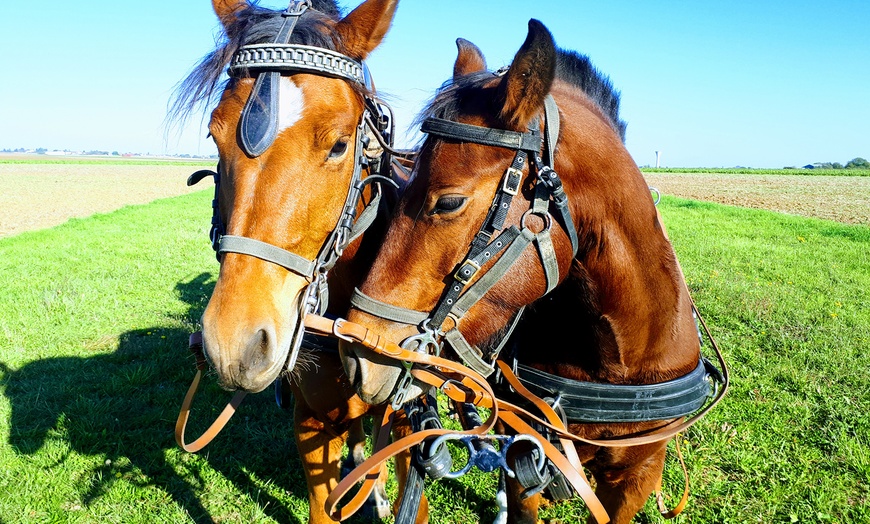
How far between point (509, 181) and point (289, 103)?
0.85 m

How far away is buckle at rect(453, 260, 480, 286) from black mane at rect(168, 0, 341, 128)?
1.07 meters

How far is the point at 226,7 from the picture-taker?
2322 mm

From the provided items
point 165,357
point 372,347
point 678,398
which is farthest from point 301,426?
point 165,357

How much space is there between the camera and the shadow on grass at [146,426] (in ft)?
11.8

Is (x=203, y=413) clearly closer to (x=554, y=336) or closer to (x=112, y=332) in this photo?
(x=112, y=332)

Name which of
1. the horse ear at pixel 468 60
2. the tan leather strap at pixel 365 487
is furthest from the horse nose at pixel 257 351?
the horse ear at pixel 468 60

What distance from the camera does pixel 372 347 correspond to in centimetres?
160

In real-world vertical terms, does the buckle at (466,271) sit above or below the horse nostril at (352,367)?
above

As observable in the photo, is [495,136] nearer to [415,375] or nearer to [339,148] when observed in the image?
[339,148]

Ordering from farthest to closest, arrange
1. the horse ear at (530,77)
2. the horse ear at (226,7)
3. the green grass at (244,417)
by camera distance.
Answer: the green grass at (244,417)
the horse ear at (226,7)
the horse ear at (530,77)

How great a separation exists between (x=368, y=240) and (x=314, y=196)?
1.85 ft

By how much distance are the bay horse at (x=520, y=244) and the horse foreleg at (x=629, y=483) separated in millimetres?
422

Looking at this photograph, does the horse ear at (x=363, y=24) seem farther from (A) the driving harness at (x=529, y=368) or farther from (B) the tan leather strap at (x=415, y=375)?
(B) the tan leather strap at (x=415, y=375)

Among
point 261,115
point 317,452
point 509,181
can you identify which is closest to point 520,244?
point 509,181
